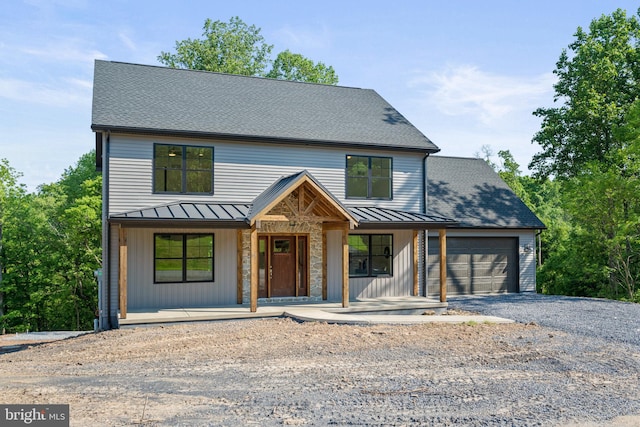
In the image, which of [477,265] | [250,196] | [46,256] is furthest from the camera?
[46,256]

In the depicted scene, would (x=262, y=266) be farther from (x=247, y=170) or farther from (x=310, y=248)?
(x=247, y=170)

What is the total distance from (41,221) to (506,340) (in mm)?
30165

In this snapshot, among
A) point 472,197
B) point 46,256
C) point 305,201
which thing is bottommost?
point 46,256

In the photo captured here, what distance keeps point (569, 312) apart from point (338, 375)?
9775 mm

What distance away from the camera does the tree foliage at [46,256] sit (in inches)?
1185

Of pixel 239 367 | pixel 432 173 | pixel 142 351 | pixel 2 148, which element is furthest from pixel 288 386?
pixel 2 148

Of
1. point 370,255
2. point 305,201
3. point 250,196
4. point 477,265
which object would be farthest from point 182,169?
point 477,265

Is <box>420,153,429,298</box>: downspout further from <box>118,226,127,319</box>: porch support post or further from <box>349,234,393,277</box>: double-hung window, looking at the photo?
<box>118,226,127,319</box>: porch support post

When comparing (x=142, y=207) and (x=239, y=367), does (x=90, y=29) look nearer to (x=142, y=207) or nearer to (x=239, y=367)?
(x=142, y=207)

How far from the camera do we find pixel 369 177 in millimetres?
17453

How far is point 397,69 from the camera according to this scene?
19.6 m

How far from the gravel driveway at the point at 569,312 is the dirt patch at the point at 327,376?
39.9 inches

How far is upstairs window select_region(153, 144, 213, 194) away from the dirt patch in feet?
14.5

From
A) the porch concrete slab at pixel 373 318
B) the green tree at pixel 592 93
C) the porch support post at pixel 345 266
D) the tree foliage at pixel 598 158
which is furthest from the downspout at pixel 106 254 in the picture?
the green tree at pixel 592 93
